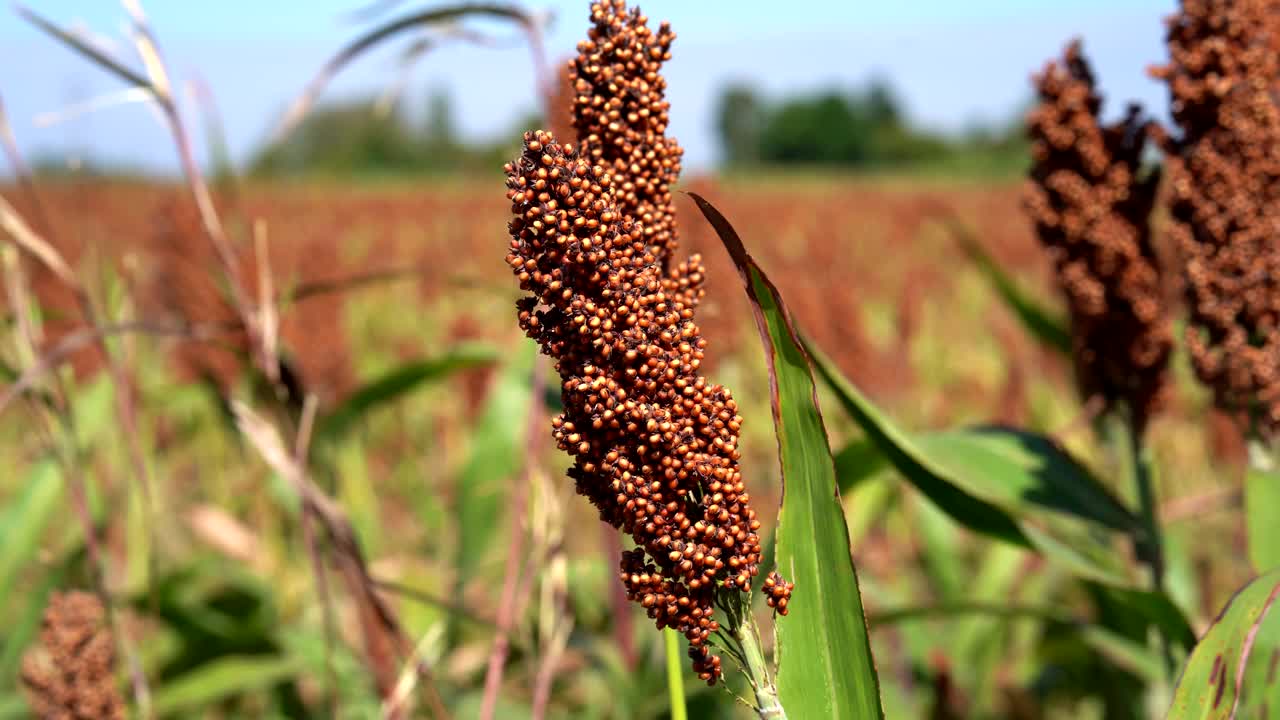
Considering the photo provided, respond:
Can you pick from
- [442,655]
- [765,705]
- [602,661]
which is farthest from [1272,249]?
[442,655]

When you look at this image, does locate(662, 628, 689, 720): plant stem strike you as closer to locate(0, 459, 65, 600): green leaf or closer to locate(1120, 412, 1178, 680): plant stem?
locate(1120, 412, 1178, 680): plant stem

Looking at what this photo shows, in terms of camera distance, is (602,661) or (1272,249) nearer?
(1272,249)

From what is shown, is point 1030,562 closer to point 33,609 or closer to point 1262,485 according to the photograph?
point 1262,485

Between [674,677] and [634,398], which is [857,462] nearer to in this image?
[674,677]

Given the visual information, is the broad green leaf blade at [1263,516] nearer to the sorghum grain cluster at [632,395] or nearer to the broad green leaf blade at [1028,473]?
the broad green leaf blade at [1028,473]

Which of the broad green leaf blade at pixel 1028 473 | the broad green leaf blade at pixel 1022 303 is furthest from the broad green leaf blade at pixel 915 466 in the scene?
the broad green leaf blade at pixel 1022 303

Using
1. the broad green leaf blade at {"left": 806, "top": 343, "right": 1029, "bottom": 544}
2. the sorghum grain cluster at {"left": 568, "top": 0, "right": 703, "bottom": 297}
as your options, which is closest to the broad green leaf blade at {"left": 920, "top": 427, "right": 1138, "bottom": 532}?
the broad green leaf blade at {"left": 806, "top": 343, "right": 1029, "bottom": 544}
